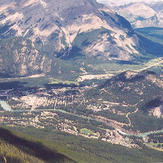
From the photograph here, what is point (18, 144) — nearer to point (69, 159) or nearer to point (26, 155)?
point (26, 155)

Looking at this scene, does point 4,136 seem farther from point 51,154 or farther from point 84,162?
point 84,162

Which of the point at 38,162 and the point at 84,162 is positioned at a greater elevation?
the point at 38,162

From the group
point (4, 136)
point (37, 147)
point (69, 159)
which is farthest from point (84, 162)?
point (4, 136)

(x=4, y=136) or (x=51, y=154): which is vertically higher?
(x=4, y=136)

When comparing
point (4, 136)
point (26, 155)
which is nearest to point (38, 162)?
point (26, 155)

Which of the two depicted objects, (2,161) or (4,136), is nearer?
(2,161)
